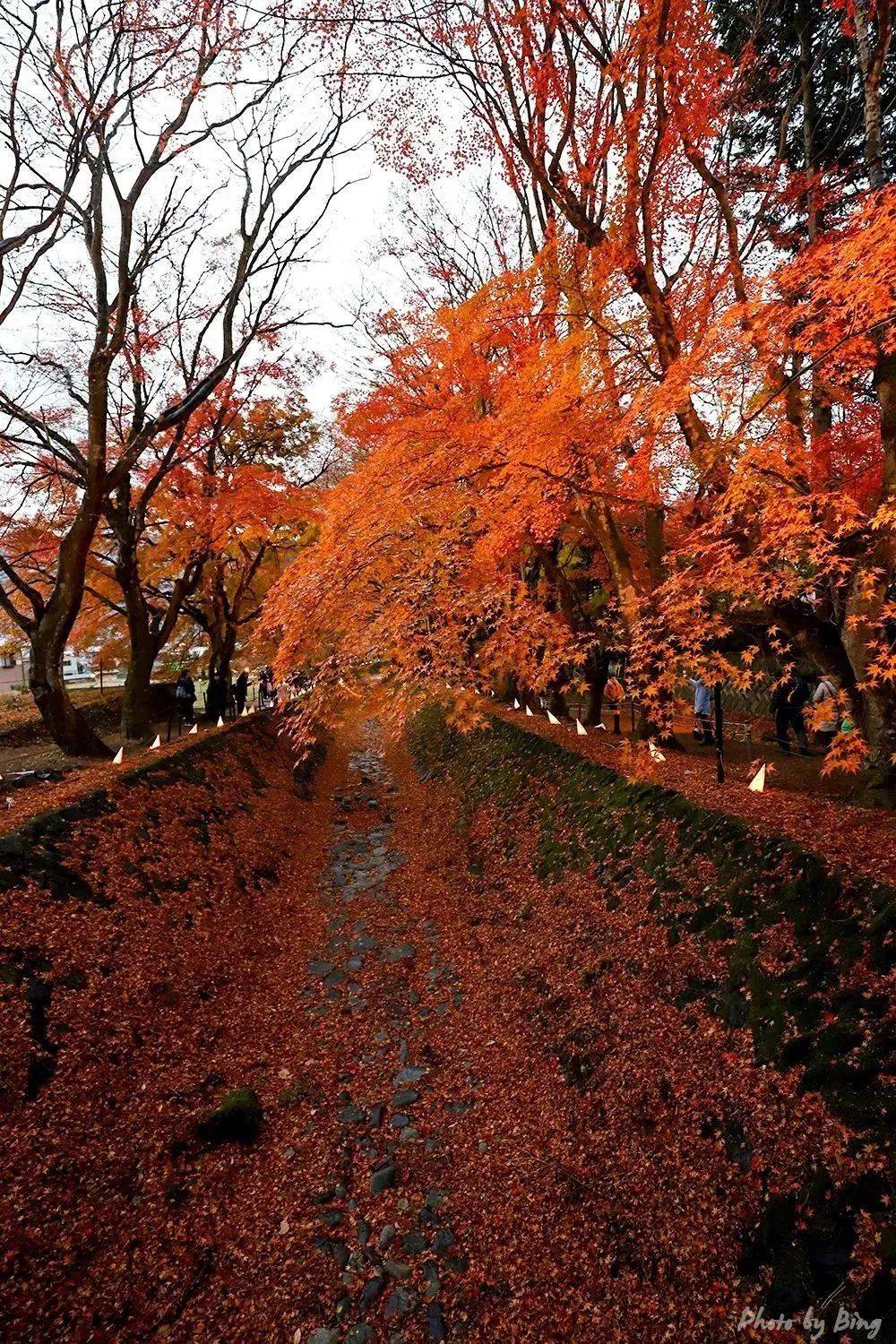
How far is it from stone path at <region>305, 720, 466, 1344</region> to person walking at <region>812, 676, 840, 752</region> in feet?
18.3

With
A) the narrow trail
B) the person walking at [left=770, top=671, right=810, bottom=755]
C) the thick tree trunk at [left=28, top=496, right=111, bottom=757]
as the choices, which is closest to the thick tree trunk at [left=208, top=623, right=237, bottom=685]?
the thick tree trunk at [left=28, top=496, right=111, bottom=757]

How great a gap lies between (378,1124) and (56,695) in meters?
10.6

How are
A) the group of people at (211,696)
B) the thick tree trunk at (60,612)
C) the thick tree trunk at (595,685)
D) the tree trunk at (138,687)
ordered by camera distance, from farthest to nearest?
1. the group of people at (211,696)
2. the thick tree trunk at (595,685)
3. the tree trunk at (138,687)
4. the thick tree trunk at (60,612)

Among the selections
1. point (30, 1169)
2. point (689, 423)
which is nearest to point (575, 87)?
point (689, 423)

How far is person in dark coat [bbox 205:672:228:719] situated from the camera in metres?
22.4

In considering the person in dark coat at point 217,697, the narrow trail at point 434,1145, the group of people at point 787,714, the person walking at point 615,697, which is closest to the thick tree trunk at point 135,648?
the person in dark coat at point 217,697

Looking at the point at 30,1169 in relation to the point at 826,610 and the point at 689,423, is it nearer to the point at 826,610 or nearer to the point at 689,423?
the point at 689,423

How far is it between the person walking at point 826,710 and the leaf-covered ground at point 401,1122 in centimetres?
267

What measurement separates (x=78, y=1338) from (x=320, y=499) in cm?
1521

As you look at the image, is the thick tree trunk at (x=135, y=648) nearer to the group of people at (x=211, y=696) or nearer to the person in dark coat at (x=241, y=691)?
the group of people at (x=211, y=696)

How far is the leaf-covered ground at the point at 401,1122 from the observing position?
352cm

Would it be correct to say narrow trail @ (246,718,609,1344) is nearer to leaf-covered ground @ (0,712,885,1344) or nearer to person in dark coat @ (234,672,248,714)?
leaf-covered ground @ (0,712,885,1344)

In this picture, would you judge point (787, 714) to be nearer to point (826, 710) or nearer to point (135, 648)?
point (826, 710)

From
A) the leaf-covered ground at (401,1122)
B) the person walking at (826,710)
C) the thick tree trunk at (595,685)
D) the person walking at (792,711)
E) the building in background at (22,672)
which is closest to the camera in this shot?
the leaf-covered ground at (401,1122)
